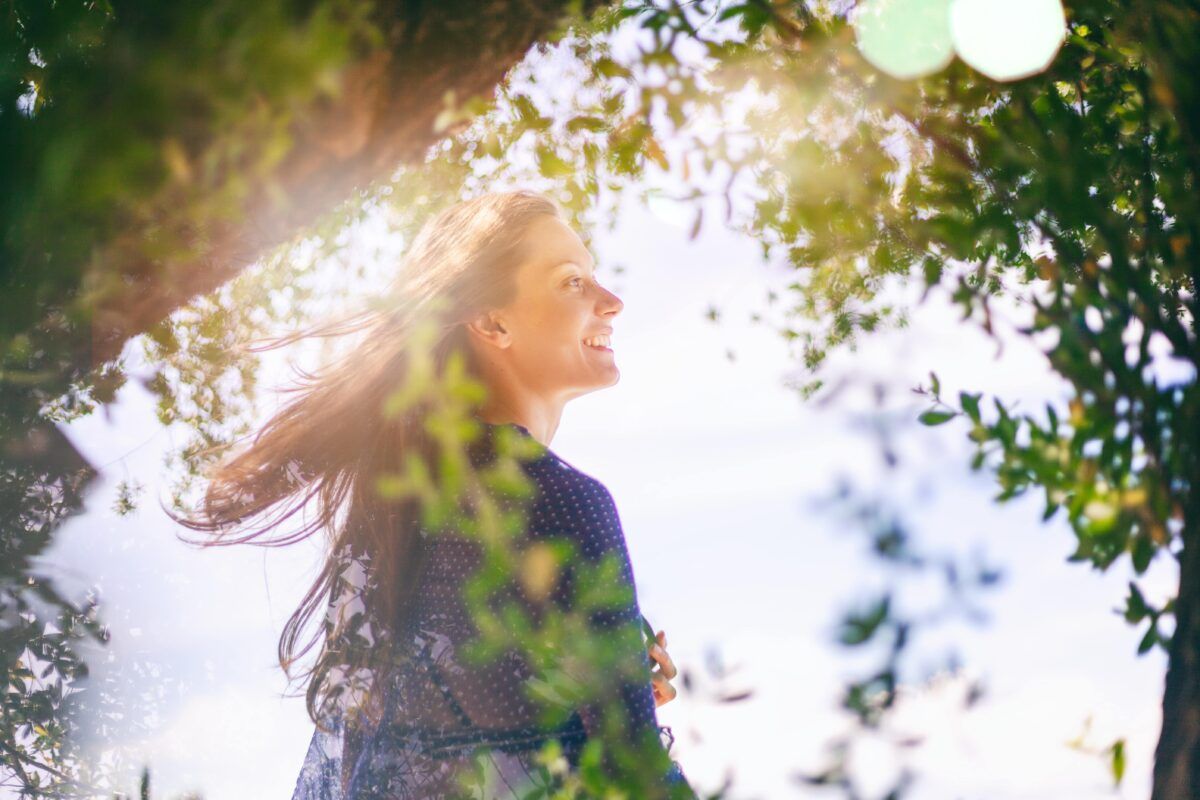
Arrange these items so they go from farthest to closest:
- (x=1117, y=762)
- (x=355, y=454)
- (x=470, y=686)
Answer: (x=355, y=454) → (x=470, y=686) → (x=1117, y=762)

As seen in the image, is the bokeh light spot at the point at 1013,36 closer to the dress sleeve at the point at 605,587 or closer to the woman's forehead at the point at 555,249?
the dress sleeve at the point at 605,587

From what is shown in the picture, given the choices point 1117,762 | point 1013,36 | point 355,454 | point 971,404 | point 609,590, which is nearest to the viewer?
point 1117,762

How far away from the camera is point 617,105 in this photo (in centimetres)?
271

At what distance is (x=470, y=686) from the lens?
9.93 ft

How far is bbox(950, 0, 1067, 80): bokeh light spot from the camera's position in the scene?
1.92 m

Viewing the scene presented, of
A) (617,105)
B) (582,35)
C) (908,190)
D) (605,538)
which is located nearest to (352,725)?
(605,538)

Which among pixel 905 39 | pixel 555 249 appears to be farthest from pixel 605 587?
pixel 555 249

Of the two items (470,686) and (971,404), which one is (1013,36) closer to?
(971,404)

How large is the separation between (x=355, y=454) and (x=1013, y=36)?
287 cm

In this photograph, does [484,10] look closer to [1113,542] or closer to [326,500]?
[1113,542]

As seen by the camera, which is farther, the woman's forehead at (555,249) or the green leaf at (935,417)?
the woman's forehead at (555,249)

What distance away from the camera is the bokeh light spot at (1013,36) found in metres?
1.92

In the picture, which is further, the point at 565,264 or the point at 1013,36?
the point at 565,264

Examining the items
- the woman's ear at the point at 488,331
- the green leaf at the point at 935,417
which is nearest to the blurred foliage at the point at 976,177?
A: the green leaf at the point at 935,417
